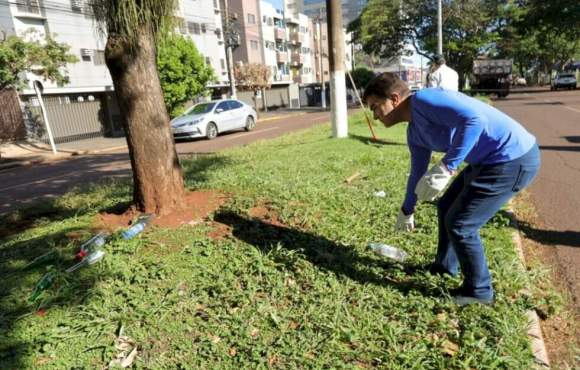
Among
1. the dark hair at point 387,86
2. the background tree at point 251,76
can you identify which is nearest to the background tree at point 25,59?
the dark hair at point 387,86

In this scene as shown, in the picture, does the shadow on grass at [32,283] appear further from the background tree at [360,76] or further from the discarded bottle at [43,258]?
the background tree at [360,76]

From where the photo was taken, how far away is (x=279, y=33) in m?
51.3

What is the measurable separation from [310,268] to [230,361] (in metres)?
1.06

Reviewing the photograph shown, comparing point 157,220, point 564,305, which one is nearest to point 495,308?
point 564,305

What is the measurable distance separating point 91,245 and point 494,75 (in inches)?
1346

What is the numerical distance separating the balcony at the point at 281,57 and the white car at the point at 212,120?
34.8 m

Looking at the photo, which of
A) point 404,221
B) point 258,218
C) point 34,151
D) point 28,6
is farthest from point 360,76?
point 404,221

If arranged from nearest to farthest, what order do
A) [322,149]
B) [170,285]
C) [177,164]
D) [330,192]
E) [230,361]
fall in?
1. [230,361]
2. [170,285]
3. [177,164]
4. [330,192]
5. [322,149]

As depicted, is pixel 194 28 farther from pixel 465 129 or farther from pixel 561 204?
pixel 465 129

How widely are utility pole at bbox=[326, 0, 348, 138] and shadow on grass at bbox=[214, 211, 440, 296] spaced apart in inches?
246

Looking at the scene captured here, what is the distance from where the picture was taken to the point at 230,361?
237 centimetres

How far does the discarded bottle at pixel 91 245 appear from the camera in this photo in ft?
11.3

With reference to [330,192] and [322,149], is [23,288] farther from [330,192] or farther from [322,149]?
[322,149]

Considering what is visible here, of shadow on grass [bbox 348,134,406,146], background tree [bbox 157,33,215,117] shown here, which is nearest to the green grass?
shadow on grass [bbox 348,134,406,146]
